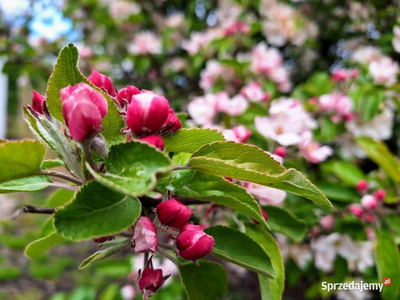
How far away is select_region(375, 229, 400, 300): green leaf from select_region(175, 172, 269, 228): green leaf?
0.61m

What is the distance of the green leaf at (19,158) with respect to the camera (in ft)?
1.24

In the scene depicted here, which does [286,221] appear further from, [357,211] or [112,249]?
[357,211]

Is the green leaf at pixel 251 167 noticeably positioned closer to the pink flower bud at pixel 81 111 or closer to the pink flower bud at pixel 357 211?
the pink flower bud at pixel 81 111

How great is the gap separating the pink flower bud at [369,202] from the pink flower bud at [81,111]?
953 mm

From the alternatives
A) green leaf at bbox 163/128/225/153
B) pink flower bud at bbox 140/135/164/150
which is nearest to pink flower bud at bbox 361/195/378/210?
green leaf at bbox 163/128/225/153

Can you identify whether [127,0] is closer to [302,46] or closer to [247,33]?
[247,33]

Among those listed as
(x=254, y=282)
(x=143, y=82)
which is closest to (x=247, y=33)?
(x=143, y=82)

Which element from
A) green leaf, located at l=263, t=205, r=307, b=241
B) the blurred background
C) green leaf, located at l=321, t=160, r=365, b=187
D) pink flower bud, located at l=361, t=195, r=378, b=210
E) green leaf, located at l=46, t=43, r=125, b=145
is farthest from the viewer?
the blurred background

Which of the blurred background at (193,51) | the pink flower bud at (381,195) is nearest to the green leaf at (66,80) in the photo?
the pink flower bud at (381,195)

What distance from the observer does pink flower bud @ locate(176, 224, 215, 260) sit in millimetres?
446

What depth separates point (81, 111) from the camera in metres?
0.37

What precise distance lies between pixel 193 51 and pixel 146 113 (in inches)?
66.5

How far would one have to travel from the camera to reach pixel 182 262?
596mm

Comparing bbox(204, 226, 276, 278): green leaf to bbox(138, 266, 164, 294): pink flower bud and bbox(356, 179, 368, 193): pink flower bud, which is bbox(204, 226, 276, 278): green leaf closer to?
bbox(138, 266, 164, 294): pink flower bud
